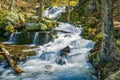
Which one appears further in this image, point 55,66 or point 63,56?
point 63,56

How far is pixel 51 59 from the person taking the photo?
60.8 ft

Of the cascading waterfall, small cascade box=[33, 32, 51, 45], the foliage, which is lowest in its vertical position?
the cascading waterfall

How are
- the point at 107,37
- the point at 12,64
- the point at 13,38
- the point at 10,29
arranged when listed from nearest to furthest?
the point at 107,37
the point at 12,64
the point at 13,38
the point at 10,29

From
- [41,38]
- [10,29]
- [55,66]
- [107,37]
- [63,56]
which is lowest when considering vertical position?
[55,66]

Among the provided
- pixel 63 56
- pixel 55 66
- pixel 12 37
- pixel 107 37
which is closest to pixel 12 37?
pixel 12 37

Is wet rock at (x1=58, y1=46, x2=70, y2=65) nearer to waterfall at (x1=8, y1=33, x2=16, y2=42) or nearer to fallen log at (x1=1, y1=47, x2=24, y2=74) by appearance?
fallen log at (x1=1, y1=47, x2=24, y2=74)

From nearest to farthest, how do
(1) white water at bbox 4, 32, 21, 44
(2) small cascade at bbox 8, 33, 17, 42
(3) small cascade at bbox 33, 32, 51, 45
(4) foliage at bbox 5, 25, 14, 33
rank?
1. (3) small cascade at bbox 33, 32, 51, 45
2. (1) white water at bbox 4, 32, 21, 44
3. (2) small cascade at bbox 8, 33, 17, 42
4. (4) foliage at bbox 5, 25, 14, 33

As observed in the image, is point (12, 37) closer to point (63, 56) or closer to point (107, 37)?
point (63, 56)

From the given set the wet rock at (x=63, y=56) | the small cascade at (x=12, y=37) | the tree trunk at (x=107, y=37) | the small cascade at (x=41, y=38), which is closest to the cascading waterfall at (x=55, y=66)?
the wet rock at (x=63, y=56)

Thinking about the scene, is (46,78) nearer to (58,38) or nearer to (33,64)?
(33,64)

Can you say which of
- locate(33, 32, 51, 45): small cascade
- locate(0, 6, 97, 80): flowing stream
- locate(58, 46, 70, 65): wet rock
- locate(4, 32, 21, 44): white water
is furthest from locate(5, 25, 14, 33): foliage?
→ locate(58, 46, 70, 65): wet rock

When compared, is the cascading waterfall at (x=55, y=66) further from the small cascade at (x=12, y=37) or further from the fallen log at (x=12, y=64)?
the small cascade at (x=12, y=37)

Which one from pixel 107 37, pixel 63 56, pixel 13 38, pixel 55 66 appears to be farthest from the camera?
pixel 13 38

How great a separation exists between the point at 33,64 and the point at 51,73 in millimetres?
2475
